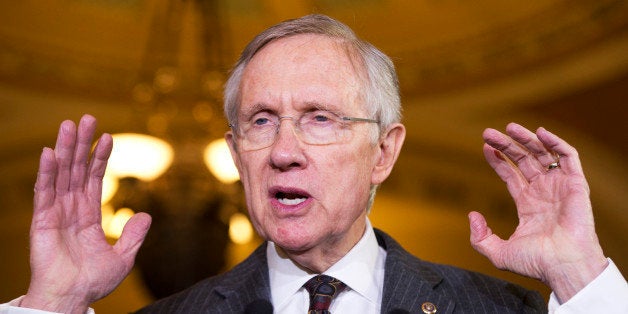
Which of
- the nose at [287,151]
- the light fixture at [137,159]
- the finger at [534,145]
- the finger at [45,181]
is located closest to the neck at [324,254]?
the nose at [287,151]

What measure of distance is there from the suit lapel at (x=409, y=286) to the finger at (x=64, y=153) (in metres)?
0.86

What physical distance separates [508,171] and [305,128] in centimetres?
53

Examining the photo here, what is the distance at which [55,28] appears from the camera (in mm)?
5914

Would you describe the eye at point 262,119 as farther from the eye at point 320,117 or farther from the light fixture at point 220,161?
the light fixture at point 220,161

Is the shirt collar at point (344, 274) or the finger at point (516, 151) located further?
the shirt collar at point (344, 274)

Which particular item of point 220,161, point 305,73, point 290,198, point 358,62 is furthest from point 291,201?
point 220,161

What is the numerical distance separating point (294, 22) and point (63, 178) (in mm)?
751

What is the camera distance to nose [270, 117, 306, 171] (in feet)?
7.12

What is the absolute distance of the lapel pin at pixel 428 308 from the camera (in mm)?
2283

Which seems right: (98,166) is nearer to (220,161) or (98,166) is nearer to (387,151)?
(387,151)

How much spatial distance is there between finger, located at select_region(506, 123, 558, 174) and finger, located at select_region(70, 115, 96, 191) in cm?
102

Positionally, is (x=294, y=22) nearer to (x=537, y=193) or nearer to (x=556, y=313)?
(x=537, y=193)

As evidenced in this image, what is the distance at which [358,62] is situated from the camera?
237 centimetres

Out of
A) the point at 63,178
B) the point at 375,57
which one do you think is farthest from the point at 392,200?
the point at 63,178
